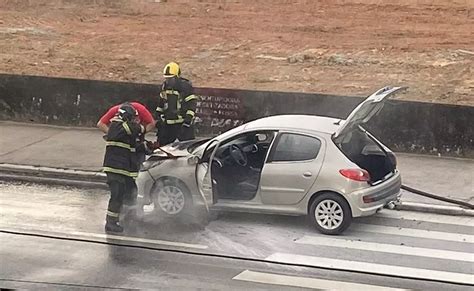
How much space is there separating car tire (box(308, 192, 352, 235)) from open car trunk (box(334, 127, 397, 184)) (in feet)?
1.42

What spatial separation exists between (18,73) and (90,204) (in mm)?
6208

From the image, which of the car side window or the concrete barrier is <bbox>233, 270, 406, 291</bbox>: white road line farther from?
the concrete barrier

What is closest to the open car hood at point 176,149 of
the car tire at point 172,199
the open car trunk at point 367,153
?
the car tire at point 172,199

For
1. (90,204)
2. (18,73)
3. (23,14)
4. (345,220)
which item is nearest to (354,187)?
(345,220)

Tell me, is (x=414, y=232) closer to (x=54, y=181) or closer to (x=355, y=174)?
(x=355, y=174)

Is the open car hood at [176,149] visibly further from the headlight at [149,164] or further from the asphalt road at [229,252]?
the asphalt road at [229,252]

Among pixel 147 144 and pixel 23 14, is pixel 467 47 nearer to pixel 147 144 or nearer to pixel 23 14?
pixel 147 144

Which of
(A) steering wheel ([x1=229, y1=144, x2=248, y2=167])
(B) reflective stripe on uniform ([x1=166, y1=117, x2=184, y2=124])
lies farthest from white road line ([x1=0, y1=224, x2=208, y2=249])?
(B) reflective stripe on uniform ([x1=166, y1=117, x2=184, y2=124])

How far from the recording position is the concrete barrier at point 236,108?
39.3 ft

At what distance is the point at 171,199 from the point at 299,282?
241cm

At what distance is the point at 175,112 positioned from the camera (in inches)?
417

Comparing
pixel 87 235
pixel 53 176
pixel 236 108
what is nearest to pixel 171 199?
pixel 87 235

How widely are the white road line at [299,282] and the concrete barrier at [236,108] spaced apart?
14.5 ft

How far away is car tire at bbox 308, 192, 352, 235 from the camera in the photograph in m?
8.61
